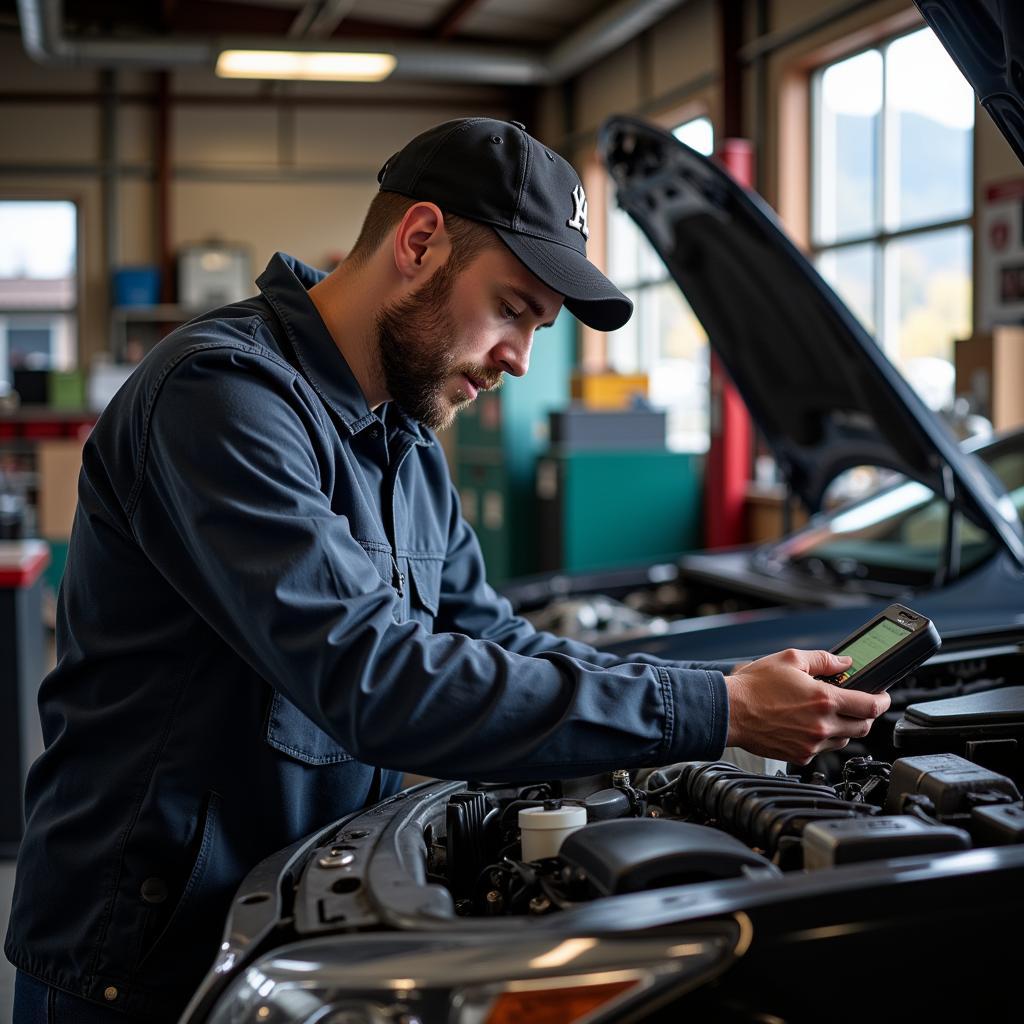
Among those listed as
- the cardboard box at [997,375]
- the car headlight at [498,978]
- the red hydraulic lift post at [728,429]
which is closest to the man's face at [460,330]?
the car headlight at [498,978]

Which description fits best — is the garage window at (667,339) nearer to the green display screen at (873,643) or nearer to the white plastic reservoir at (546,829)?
the green display screen at (873,643)

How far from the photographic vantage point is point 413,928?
1.08 metres

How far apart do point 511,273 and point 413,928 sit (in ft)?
2.43

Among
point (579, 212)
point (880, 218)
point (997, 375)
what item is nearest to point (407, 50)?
point (880, 218)

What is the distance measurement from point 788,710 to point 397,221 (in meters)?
0.72

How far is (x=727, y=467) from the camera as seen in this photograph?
7.37 metres

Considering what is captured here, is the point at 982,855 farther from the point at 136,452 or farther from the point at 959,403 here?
the point at 959,403

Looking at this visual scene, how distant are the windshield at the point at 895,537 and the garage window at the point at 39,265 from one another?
9266 millimetres

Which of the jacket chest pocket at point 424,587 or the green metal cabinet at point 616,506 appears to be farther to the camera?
the green metal cabinet at point 616,506

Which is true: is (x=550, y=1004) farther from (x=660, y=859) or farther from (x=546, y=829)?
(x=546, y=829)

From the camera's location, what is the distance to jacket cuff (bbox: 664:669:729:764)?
1.29 meters

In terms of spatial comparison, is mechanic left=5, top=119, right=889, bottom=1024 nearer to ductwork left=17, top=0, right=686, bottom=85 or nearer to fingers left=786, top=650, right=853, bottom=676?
fingers left=786, top=650, right=853, bottom=676

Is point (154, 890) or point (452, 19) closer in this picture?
point (154, 890)

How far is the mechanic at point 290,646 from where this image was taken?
3.98 ft
